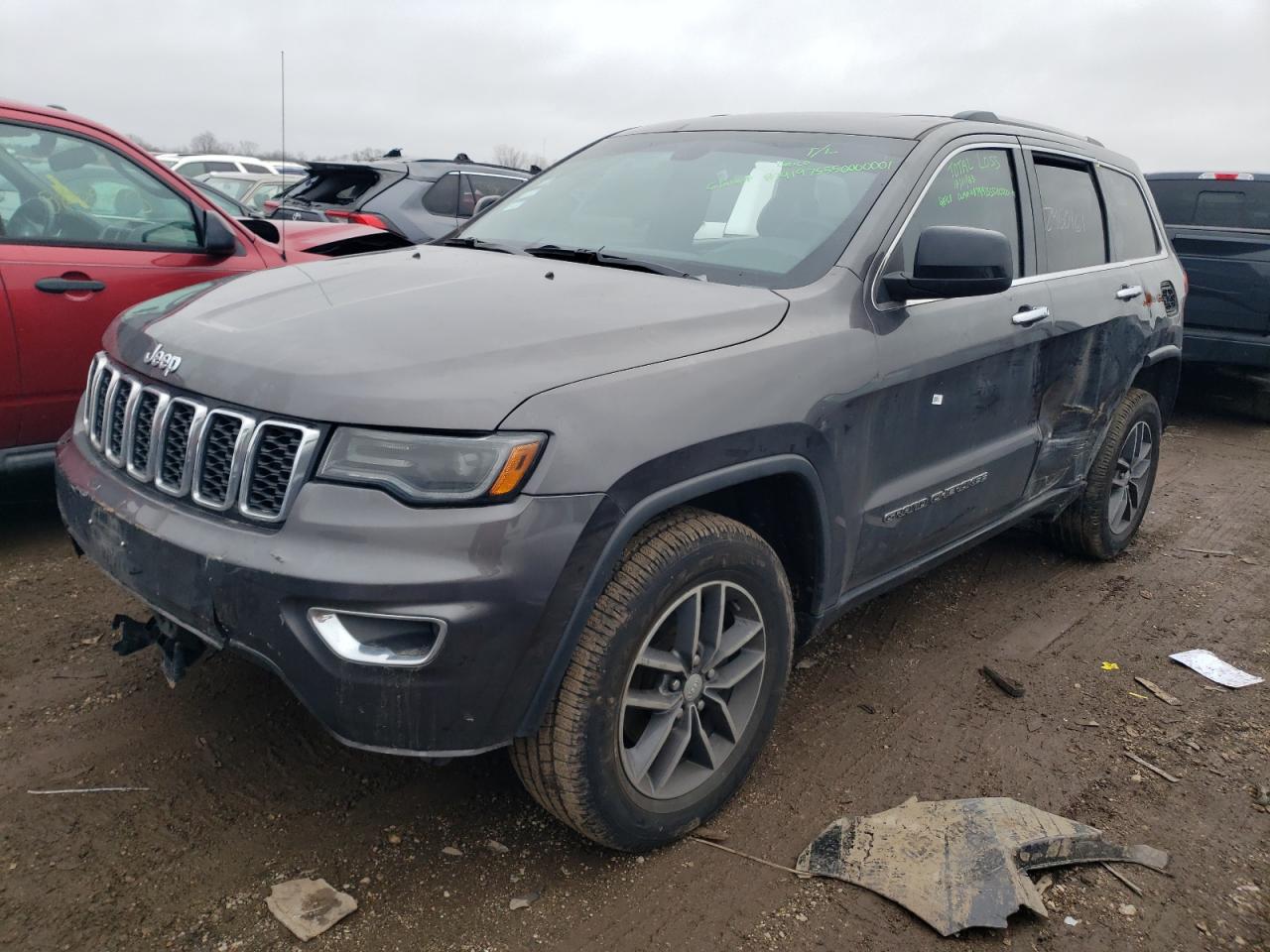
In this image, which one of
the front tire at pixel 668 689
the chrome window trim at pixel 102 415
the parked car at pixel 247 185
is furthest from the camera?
the parked car at pixel 247 185

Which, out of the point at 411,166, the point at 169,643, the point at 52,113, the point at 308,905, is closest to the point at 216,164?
the point at 411,166

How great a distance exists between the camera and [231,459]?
218cm

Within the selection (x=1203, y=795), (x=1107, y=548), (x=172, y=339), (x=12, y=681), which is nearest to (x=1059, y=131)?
(x=1107, y=548)

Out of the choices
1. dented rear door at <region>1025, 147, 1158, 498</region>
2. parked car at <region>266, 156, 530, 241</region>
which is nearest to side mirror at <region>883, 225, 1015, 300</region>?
dented rear door at <region>1025, 147, 1158, 498</region>

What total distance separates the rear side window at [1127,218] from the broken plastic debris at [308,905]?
12.8 ft

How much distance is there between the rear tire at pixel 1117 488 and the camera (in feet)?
14.7

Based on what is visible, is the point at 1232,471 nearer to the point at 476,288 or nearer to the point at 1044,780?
the point at 1044,780

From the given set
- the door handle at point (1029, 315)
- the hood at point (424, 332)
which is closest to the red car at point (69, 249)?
the hood at point (424, 332)

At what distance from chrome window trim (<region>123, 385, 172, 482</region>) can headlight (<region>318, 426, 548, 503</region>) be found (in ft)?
1.93

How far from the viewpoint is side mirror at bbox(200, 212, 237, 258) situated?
4480 mm

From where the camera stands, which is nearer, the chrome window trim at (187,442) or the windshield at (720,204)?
the chrome window trim at (187,442)

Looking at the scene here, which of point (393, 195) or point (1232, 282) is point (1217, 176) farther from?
point (393, 195)

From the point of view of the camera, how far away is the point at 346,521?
6.61ft

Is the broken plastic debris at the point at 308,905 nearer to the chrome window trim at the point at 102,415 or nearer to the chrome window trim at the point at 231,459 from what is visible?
the chrome window trim at the point at 231,459
